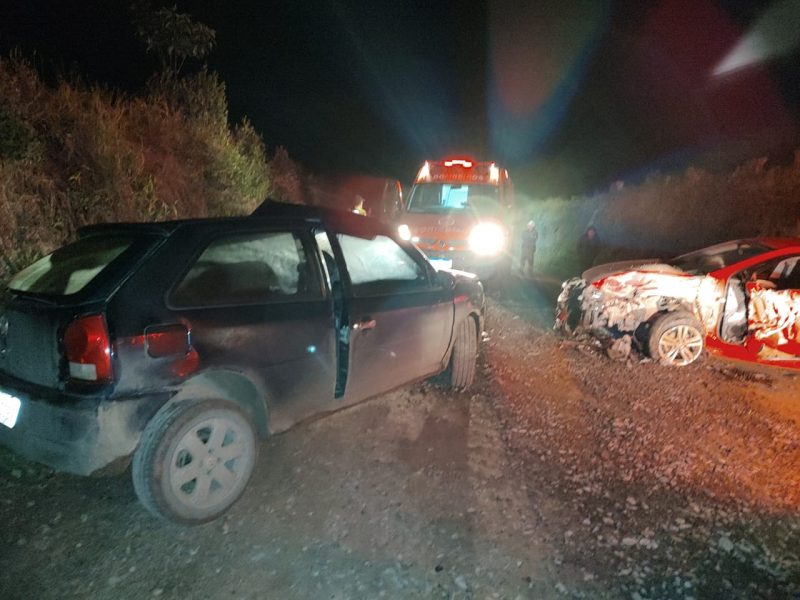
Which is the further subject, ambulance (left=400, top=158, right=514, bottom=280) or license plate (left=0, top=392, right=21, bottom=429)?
ambulance (left=400, top=158, right=514, bottom=280)

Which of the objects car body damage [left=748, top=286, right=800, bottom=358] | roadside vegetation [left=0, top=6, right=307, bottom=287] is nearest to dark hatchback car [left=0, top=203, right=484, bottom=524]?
roadside vegetation [left=0, top=6, right=307, bottom=287]

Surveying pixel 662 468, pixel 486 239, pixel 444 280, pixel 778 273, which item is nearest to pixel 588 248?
pixel 486 239

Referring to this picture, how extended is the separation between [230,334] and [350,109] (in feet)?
120

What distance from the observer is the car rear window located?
2.96 m

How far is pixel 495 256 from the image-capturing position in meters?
9.96

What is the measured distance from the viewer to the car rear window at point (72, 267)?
2.96 meters

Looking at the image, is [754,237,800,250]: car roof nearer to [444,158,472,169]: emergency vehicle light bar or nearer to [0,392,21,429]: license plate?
[444,158,472,169]: emergency vehicle light bar

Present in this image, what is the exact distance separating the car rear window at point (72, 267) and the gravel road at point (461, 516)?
1.25m

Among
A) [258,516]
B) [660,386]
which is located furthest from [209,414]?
[660,386]

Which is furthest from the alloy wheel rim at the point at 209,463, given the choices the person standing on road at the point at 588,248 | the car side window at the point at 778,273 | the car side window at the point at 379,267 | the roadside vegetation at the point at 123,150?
the person standing on road at the point at 588,248

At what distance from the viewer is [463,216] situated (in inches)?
391

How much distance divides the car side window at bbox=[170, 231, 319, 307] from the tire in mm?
1857

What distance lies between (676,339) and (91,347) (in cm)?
588

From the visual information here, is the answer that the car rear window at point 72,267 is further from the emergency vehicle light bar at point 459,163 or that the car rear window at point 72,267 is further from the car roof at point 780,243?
the emergency vehicle light bar at point 459,163
